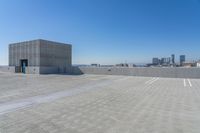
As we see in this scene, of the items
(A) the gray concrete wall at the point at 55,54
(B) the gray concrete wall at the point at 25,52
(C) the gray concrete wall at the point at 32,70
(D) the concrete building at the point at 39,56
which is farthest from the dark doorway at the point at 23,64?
(A) the gray concrete wall at the point at 55,54

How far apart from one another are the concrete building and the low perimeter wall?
25.7 feet

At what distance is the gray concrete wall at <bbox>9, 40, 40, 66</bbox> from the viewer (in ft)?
87.7

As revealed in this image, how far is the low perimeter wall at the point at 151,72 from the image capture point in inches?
701

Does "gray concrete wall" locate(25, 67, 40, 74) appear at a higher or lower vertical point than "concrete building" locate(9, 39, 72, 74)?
lower

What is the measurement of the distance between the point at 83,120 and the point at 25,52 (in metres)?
29.3

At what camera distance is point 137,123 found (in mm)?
3807

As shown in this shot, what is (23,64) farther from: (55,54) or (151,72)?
(151,72)

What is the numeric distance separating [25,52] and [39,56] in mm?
4713

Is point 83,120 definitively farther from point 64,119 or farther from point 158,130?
point 158,130

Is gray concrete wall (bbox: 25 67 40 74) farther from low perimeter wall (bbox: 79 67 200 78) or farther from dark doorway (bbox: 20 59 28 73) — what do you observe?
low perimeter wall (bbox: 79 67 200 78)

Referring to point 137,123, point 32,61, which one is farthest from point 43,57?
A: point 137,123

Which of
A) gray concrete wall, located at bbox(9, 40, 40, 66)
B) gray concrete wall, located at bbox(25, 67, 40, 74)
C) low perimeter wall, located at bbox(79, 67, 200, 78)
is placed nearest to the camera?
low perimeter wall, located at bbox(79, 67, 200, 78)

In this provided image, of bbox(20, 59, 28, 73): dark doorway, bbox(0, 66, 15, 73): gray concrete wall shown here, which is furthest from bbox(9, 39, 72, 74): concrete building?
Answer: bbox(0, 66, 15, 73): gray concrete wall

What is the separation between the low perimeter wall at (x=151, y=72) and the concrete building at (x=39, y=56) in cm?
783
